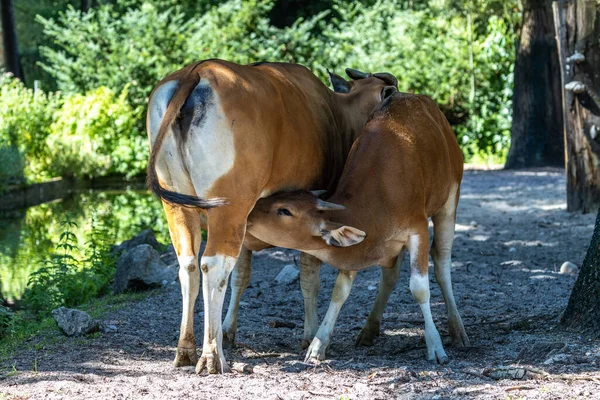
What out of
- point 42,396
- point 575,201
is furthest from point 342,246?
point 575,201

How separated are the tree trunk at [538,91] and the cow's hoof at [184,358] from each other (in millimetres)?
14207

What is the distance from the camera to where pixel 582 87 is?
39.6 feet

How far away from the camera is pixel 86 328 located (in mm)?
6676

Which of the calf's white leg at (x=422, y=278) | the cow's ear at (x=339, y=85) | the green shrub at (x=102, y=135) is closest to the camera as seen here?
the calf's white leg at (x=422, y=278)

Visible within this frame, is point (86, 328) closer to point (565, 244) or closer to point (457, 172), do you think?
point (457, 172)

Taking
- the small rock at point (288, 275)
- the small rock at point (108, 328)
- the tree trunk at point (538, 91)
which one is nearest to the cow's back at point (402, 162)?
the small rock at point (108, 328)

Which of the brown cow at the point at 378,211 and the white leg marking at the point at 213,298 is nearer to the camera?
the white leg marking at the point at 213,298

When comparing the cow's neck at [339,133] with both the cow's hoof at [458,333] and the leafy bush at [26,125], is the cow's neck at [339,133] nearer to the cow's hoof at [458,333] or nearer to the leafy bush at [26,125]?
the cow's hoof at [458,333]

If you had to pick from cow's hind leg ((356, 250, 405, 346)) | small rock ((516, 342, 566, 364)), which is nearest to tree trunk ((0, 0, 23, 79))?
cow's hind leg ((356, 250, 405, 346))

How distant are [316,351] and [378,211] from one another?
969 mm

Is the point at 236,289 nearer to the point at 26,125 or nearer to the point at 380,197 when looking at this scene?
the point at 380,197

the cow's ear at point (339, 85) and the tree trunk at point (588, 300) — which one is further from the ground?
the cow's ear at point (339, 85)

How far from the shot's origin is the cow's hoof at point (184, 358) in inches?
231

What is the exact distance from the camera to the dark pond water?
35.6 feet
